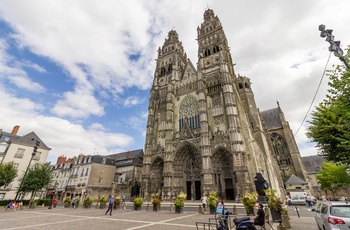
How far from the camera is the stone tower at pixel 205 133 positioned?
20.5m

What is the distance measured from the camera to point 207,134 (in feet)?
73.2

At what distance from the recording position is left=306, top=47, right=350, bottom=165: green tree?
7.02 m

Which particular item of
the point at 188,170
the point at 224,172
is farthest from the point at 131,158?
the point at 224,172

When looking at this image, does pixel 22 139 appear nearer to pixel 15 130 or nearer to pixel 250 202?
pixel 15 130

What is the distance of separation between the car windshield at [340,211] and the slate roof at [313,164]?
49.1 meters

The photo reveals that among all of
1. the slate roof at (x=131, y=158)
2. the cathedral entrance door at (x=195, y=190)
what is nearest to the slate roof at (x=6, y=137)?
the slate roof at (x=131, y=158)

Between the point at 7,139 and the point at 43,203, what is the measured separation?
1437 centimetres

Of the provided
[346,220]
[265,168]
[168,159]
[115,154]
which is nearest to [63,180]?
[115,154]

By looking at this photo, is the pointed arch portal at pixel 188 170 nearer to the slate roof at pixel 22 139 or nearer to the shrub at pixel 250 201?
the shrub at pixel 250 201

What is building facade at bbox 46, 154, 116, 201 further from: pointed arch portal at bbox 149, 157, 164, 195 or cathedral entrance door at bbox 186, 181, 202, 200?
cathedral entrance door at bbox 186, 181, 202, 200

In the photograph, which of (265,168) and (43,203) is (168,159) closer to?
(265,168)

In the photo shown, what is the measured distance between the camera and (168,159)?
77.5 feet

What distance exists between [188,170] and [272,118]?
29580 millimetres

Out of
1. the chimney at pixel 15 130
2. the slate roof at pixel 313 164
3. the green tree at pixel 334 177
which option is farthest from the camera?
the slate roof at pixel 313 164
